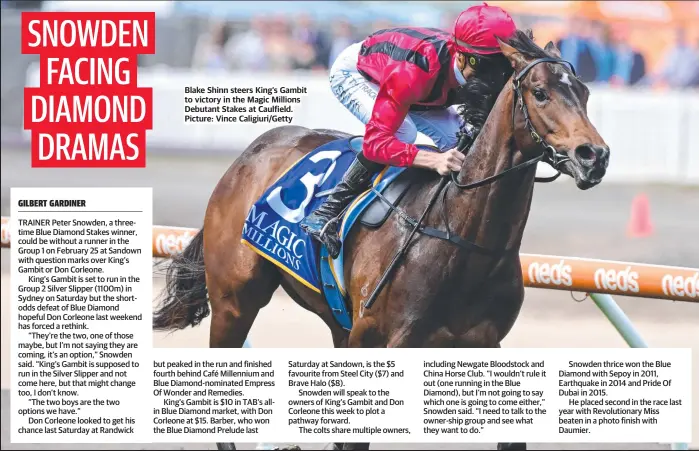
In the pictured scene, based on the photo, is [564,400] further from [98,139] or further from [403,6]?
[403,6]

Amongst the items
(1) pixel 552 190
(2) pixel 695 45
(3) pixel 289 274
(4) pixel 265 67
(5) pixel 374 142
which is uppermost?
(2) pixel 695 45

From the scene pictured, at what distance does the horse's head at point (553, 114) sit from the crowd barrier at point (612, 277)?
0.89 m

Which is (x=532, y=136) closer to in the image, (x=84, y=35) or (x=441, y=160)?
(x=441, y=160)

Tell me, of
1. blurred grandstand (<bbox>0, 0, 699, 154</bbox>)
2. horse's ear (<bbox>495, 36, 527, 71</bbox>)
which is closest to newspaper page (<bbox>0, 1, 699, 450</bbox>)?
horse's ear (<bbox>495, 36, 527, 71</bbox>)

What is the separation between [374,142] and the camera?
14.0 feet

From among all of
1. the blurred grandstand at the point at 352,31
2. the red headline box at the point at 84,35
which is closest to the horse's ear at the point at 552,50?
the red headline box at the point at 84,35

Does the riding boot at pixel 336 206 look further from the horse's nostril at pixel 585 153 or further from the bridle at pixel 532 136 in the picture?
the horse's nostril at pixel 585 153

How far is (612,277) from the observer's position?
466 centimetres

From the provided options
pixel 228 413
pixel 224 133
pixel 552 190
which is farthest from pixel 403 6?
pixel 228 413

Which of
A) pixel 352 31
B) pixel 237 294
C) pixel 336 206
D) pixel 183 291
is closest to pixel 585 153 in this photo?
pixel 336 206

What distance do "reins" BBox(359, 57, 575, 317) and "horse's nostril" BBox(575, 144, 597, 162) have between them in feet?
0.18

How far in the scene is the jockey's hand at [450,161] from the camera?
4199mm

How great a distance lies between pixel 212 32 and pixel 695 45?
5.09 metres

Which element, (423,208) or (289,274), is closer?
(423,208)
